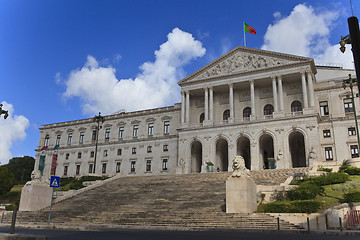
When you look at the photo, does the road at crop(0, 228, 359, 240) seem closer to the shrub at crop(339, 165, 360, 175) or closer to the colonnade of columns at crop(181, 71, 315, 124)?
the shrub at crop(339, 165, 360, 175)

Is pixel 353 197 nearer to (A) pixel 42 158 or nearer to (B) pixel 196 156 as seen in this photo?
(B) pixel 196 156

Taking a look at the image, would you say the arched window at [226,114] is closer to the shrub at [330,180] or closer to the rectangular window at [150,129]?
the rectangular window at [150,129]

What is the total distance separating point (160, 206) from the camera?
86.8ft

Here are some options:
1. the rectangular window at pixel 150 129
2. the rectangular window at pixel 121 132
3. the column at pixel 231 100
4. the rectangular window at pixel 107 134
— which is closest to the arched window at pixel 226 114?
the column at pixel 231 100

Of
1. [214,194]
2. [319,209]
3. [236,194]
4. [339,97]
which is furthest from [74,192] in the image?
[339,97]

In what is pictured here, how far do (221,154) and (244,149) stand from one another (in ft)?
12.8

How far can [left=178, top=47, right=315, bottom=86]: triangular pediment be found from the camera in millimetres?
51281

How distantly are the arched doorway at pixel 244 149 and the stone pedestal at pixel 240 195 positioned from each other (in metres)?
30.7

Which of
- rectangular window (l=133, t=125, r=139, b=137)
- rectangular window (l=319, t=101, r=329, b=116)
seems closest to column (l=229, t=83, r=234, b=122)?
rectangular window (l=319, t=101, r=329, b=116)

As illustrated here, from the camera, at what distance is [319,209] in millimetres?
19828

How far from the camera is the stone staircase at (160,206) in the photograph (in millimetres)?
20219

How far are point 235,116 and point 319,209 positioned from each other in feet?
123

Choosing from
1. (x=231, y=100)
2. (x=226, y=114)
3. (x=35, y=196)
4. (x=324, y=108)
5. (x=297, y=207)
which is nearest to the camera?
(x=297, y=207)

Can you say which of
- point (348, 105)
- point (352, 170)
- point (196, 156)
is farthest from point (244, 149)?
point (352, 170)
